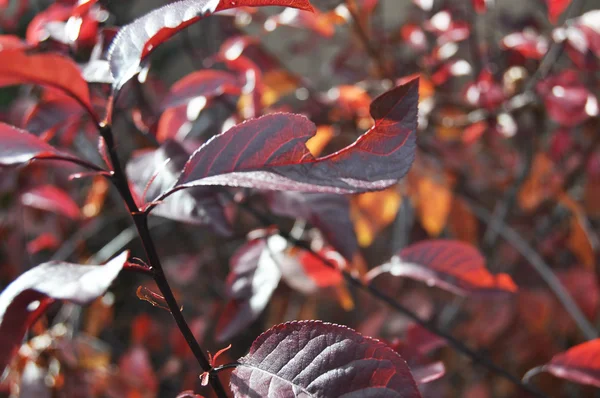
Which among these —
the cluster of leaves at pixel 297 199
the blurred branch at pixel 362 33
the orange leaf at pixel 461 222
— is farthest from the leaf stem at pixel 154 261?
the orange leaf at pixel 461 222

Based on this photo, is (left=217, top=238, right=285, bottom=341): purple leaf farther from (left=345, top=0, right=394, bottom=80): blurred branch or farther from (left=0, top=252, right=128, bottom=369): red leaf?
(left=345, top=0, right=394, bottom=80): blurred branch

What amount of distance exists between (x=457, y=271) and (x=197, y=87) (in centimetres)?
41

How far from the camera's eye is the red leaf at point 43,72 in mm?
336

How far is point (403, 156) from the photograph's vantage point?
0.39 m

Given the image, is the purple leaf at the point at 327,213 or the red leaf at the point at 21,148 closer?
the red leaf at the point at 21,148

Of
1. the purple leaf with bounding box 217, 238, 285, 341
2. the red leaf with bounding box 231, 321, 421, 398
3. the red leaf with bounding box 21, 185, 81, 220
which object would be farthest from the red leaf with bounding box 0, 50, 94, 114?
the red leaf with bounding box 21, 185, 81, 220

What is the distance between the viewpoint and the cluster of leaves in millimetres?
382

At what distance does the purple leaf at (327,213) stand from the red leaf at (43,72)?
30 cm

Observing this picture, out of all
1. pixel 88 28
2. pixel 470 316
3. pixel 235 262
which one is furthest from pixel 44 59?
pixel 470 316

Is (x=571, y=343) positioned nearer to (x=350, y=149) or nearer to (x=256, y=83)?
(x=256, y=83)

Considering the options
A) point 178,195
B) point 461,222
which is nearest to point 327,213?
point 178,195

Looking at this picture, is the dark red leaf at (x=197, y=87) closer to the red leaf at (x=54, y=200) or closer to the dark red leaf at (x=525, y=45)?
the red leaf at (x=54, y=200)

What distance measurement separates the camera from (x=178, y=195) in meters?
0.55

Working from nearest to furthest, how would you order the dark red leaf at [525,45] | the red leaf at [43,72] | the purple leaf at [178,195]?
the red leaf at [43,72], the purple leaf at [178,195], the dark red leaf at [525,45]
